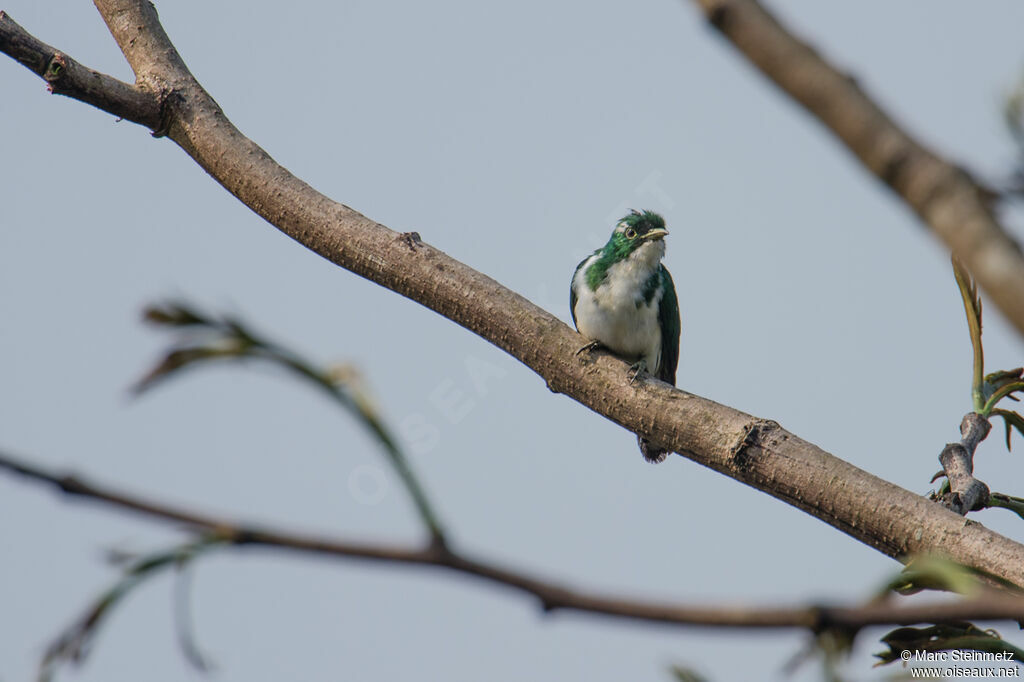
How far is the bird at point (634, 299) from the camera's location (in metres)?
7.64

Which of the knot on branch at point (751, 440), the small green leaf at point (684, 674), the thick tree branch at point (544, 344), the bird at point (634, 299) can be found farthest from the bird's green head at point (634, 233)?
the small green leaf at point (684, 674)

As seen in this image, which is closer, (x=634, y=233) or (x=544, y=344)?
(x=544, y=344)

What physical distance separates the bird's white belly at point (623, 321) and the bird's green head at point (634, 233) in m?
0.38

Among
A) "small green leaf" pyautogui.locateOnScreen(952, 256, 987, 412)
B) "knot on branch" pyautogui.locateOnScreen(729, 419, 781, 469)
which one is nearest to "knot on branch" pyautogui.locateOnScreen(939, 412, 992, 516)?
"small green leaf" pyautogui.locateOnScreen(952, 256, 987, 412)

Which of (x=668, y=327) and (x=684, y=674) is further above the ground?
(x=668, y=327)

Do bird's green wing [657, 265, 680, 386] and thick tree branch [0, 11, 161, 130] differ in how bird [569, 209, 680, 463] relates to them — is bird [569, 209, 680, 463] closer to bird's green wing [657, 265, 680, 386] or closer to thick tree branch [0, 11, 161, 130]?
bird's green wing [657, 265, 680, 386]

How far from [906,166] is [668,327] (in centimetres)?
722

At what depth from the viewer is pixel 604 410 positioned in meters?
4.21

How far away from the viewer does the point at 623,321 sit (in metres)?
7.58

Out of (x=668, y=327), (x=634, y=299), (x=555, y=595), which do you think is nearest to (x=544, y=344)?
(x=555, y=595)

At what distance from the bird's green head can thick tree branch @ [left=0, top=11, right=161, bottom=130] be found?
4369 millimetres

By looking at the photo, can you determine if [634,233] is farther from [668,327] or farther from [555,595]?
[555,595]

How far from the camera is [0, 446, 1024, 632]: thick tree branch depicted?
104 cm

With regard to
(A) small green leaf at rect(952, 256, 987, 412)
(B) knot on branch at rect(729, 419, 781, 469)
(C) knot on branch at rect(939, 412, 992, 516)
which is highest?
(A) small green leaf at rect(952, 256, 987, 412)
